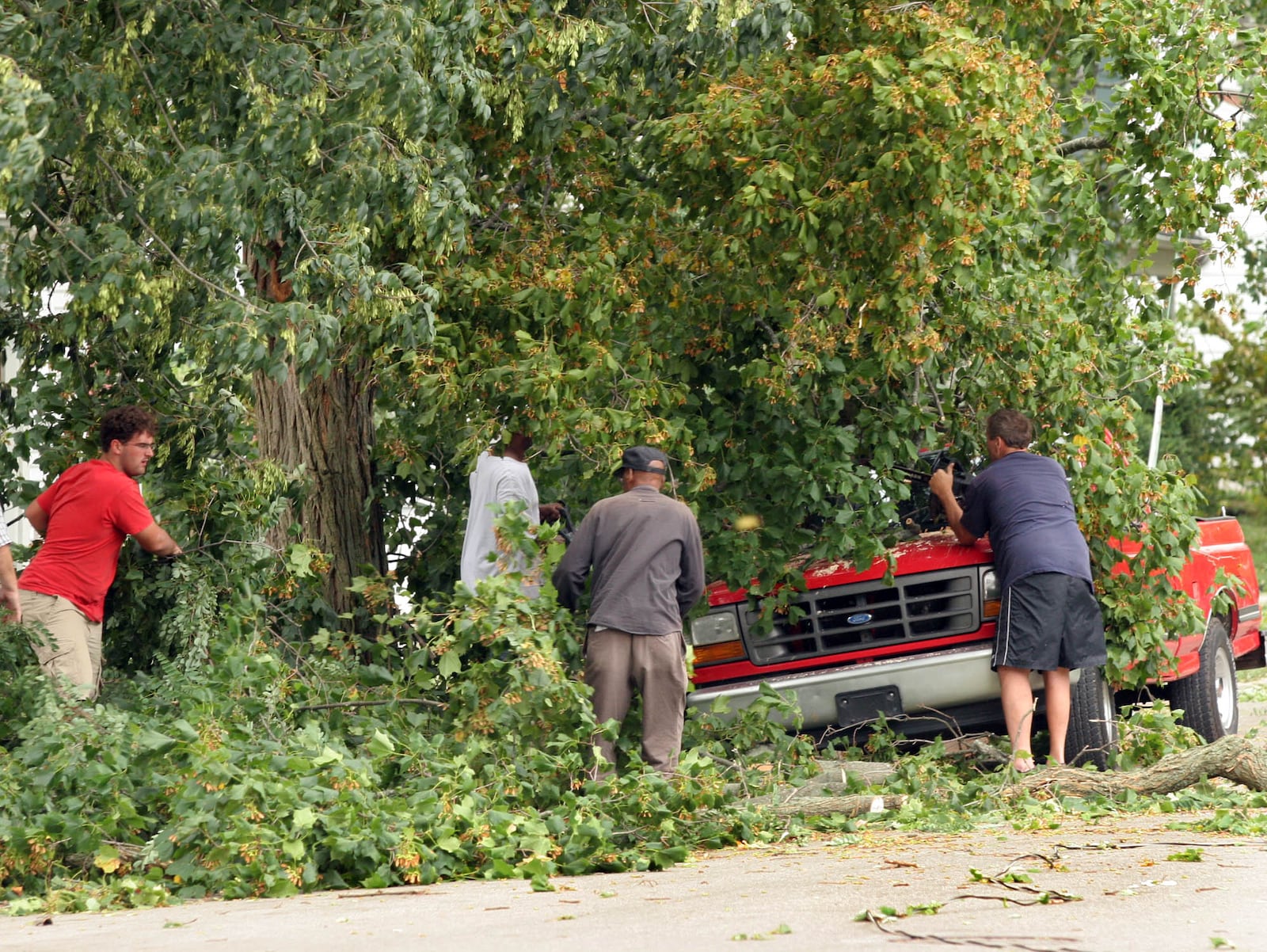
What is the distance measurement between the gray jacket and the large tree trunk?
6.99ft

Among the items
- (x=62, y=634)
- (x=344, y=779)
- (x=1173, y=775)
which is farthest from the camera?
(x=1173, y=775)

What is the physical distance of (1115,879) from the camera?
5098 mm

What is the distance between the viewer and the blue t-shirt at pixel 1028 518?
7781 millimetres

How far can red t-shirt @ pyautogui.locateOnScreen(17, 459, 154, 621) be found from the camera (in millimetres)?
6863

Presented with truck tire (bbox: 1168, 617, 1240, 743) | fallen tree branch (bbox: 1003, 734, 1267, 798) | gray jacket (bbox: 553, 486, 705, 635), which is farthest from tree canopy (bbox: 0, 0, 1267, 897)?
fallen tree branch (bbox: 1003, 734, 1267, 798)

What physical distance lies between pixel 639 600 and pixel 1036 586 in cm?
206

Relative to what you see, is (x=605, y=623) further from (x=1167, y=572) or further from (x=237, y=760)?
(x=1167, y=572)

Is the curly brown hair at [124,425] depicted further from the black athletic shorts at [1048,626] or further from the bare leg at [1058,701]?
the bare leg at [1058,701]

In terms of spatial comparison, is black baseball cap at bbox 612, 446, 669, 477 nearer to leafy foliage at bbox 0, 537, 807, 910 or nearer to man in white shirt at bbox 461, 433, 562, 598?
man in white shirt at bbox 461, 433, 562, 598

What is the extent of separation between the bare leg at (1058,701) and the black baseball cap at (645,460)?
2166mm

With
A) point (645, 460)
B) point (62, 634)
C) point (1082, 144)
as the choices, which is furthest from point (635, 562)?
point (1082, 144)

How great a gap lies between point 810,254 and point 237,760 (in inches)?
136

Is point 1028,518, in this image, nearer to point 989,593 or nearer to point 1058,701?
point 989,593

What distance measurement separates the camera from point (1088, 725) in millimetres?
8016
